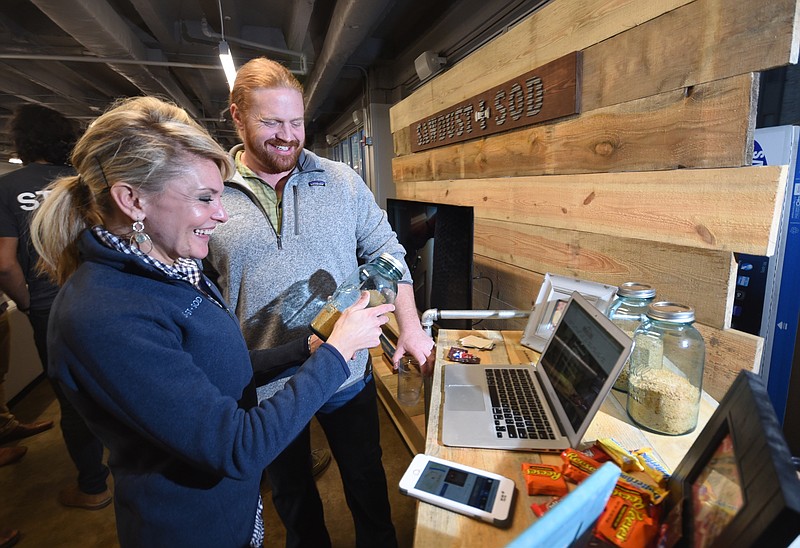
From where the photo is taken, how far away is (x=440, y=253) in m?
2.01

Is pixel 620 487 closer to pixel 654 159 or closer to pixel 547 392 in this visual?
pixel 547 392

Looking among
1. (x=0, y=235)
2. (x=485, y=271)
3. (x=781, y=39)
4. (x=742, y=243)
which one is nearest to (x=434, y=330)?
(x=485, y=271)

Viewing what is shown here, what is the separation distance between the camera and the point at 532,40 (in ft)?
5.18

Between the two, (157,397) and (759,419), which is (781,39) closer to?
(759,419)

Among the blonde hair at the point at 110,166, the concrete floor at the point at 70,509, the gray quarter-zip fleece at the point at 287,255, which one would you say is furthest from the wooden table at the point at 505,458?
the concrete floor at the point at 70,509

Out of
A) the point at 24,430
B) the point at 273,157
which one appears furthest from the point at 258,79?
the point at 24,430

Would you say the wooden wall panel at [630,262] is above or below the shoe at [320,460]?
above

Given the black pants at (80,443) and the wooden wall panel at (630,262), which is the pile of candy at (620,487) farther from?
the black pants at (80,443)

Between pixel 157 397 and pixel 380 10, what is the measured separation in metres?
2.98

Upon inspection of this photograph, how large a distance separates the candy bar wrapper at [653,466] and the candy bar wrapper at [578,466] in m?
0.08

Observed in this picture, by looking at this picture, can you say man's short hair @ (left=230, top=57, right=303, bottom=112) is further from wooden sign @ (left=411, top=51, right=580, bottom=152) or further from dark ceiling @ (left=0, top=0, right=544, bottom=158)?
dark ceiling @ (left=0, top=0, right=544, bottom=158)

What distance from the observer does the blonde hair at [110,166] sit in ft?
2.31

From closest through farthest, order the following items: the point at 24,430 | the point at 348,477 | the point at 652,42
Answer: the point at 652,42 → the point at 348,477 → the point at 24,430

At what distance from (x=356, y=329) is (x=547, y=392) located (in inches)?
19.6
